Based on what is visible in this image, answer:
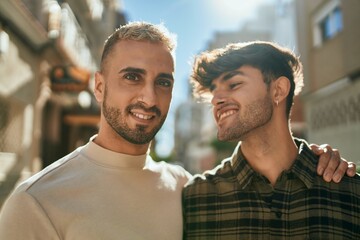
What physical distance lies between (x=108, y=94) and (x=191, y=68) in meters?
1.01

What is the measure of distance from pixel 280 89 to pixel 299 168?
0.70 metres

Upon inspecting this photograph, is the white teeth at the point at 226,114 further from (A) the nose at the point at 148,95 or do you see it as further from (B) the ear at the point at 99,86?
(B) the ear at the point at 99,86

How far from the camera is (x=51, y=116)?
12188mm

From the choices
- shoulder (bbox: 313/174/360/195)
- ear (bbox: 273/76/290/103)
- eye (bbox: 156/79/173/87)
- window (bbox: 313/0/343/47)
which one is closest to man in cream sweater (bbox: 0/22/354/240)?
eye (bbox: 156/79/173/87)

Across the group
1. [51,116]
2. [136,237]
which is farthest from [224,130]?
[51,116]

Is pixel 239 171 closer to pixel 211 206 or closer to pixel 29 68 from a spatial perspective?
pixel 211 206

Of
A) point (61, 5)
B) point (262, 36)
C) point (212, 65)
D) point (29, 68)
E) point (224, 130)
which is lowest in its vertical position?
point (224, 130)

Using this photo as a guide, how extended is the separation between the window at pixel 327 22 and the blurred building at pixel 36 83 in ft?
23.0

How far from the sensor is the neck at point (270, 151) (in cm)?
269

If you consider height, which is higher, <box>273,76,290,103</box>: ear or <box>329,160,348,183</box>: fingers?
<box>273,76,290,103</box>: ear

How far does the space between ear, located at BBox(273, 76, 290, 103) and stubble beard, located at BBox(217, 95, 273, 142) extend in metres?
0.21

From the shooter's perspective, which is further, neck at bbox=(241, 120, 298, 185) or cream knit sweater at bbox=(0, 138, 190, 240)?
neck at bbox=(241, 120, 298, 185)

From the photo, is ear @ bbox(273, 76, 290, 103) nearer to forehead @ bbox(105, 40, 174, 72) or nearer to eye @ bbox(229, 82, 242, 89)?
eye @ bbox(229, 82, 242, 89)

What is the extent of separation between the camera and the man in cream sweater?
200cm
